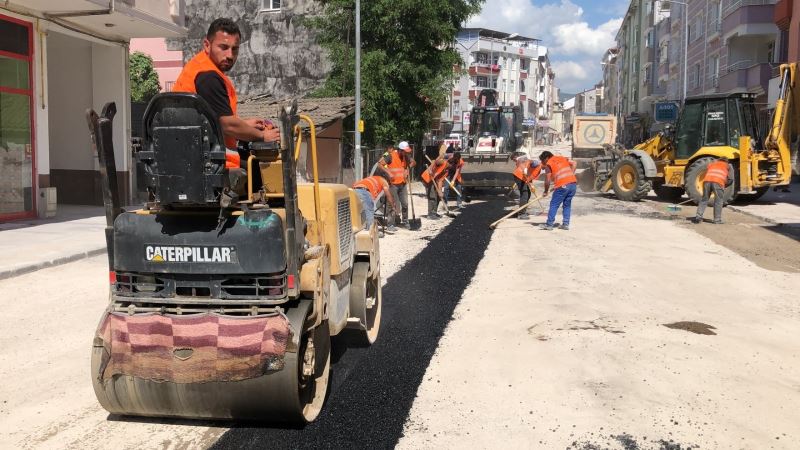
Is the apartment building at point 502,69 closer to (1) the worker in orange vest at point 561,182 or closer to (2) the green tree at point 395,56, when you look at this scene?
(2) the green tree at point 395,56

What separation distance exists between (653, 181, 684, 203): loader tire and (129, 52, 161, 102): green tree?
2175 cm

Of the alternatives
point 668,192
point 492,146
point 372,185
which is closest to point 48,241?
point 372,185

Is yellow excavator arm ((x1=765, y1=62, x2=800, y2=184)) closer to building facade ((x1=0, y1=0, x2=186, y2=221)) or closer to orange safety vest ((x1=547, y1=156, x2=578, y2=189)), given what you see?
orange safety vest ((x1=547, y1=156, x2=578, y2=189))

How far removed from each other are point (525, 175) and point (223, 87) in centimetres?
1111

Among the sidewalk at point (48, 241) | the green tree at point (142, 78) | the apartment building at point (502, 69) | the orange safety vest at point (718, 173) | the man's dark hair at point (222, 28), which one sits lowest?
the sidewalk at point (48, 241)

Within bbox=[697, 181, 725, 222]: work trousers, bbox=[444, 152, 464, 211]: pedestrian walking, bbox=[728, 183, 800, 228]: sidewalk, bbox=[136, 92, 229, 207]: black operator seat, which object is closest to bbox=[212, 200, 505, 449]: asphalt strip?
bbox=[136, 92, 229, 207]: black operator seat

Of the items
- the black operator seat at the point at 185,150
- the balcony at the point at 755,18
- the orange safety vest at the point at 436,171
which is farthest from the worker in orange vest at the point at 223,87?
the balcony at the point at 755,18

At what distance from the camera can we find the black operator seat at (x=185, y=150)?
3.27 meters

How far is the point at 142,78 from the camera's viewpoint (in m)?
30.7

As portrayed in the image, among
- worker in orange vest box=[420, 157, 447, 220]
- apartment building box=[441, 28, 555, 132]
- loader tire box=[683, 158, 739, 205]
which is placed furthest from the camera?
apartment building box=[441, 28, 555, 132]

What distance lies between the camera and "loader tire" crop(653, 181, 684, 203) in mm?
18141

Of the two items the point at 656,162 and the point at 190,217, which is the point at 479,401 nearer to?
the point at 190,217

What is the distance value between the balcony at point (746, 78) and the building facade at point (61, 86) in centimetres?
2445

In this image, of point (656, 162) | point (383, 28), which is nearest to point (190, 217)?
point (656, 162)
